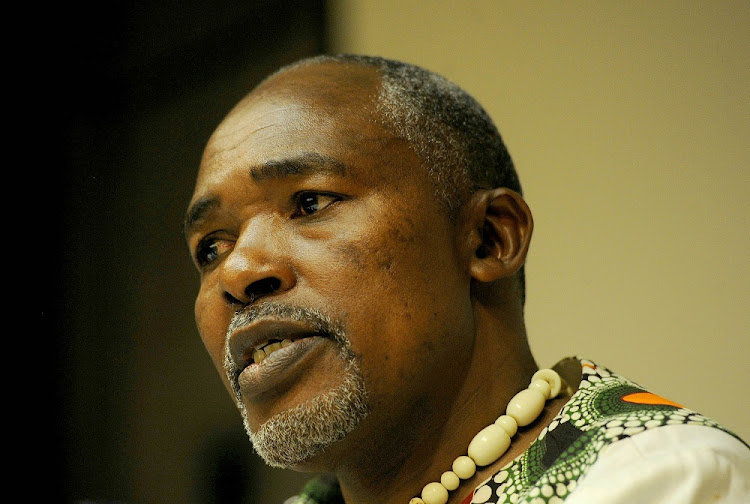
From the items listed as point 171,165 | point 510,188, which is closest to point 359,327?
point 510,188

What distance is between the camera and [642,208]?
1.81 meters

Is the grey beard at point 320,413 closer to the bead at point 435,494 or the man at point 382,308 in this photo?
the man at point 382,308

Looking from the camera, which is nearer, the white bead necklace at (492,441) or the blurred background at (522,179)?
the white bead necklace at (492,441)

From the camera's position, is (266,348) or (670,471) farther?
(266,348)

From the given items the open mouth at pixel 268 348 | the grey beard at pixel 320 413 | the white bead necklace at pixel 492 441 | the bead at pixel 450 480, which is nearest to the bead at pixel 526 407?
the white bead necklace at pixel 492 441

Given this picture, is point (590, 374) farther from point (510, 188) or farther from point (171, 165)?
point (171, 165)

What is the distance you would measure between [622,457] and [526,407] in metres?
0.29

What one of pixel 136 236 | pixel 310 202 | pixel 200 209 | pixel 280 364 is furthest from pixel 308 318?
pixel 136 236

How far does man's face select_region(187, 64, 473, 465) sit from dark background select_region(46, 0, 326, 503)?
458 millimetres

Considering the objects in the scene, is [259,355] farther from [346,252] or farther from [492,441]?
[492,441]

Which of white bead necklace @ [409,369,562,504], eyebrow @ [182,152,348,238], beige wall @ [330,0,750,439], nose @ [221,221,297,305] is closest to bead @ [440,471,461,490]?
white bead necklace @ [409,369,562,504]

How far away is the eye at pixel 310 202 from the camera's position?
50.9 inches

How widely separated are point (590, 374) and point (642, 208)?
659mm

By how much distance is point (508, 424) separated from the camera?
1.28m
